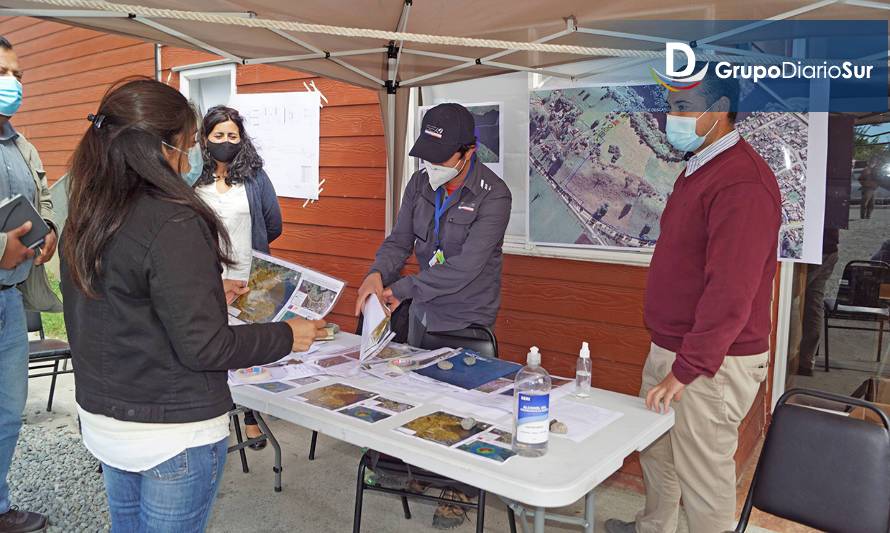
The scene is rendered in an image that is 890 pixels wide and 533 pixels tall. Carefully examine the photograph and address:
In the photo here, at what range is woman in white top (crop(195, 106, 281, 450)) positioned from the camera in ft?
11.9

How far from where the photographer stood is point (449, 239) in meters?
2.88

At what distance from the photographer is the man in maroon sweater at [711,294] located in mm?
2021

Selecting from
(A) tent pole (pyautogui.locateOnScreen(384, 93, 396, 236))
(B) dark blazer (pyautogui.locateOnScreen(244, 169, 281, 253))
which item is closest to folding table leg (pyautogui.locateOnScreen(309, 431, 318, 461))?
(B) dark blazer (pyautogui.locateOnScreen(244, 169, 281, 253))

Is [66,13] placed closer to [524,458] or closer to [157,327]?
[157,327]

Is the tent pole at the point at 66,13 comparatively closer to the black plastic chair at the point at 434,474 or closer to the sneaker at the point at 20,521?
the black plastic chair at the point at 434,474

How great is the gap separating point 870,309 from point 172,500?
10.2ft

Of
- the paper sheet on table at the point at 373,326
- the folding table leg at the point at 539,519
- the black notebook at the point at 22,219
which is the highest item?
the black notebook at the point at 22,219

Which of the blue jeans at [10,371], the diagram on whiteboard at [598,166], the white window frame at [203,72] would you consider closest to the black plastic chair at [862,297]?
the diagram on whiteboard at [598,166]

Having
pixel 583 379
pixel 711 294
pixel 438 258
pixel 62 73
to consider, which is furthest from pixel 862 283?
pixel 62 73

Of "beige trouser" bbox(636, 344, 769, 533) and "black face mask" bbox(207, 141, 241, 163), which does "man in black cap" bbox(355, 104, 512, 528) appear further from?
"black face mask" bbox(207, 141, 241, 163)

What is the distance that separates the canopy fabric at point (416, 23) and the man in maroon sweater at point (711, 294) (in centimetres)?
38

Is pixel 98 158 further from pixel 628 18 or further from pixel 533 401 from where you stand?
pixel 628 18

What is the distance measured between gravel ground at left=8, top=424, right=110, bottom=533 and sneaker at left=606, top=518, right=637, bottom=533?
2.30 m

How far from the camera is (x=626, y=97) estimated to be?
10.7 feet
